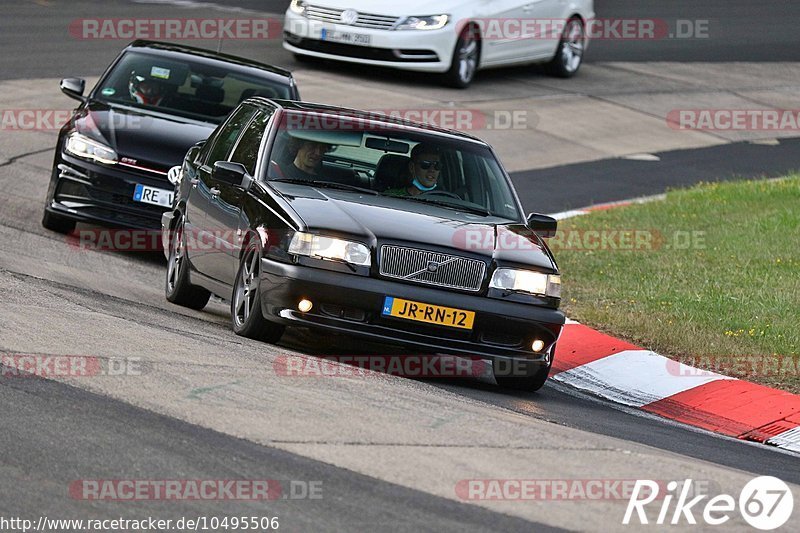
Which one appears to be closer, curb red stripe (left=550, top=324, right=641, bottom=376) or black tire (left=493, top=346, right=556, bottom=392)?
black tire (left=493, top=346, right=556, bottom=392)

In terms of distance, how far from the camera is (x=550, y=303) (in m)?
8.87

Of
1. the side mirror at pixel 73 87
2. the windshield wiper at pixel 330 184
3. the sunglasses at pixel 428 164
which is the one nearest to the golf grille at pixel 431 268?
the windshield wiper at pixel 330 184

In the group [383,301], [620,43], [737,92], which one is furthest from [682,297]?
[620,43]

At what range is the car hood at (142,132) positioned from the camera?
12391 millimetres

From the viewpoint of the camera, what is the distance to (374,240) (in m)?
8.50

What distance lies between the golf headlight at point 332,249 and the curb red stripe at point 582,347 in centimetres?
223

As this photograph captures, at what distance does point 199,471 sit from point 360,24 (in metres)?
16.2

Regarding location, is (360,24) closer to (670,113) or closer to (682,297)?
(670,113)

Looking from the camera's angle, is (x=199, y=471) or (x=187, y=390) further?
(x=187, y=390)

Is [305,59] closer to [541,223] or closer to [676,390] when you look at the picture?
[541,223]

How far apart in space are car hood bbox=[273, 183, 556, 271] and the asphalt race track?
79 cm

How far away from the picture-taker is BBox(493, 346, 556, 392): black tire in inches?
358

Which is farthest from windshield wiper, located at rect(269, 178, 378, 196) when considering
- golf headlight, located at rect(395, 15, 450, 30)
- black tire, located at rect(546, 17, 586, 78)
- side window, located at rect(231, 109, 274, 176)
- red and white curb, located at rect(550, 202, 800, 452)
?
black tire, located at rect(546, 17, 586, 78)

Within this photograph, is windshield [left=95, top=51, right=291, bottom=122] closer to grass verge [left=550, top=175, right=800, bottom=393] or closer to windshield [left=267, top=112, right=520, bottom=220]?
grass verge [left=550, top=175, right=800, bottom=393]
